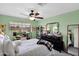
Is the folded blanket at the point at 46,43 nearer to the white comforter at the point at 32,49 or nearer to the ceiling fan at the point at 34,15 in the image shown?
the white comforter at the point at 32,49

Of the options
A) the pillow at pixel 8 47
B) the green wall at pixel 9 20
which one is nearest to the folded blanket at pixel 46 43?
the green wall at pixel 9 20

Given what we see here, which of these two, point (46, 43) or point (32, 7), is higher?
point (32, 7)

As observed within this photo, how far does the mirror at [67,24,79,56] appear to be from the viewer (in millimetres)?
1757

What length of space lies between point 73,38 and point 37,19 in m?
0.73

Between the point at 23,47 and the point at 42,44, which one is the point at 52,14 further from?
the point at 23,47

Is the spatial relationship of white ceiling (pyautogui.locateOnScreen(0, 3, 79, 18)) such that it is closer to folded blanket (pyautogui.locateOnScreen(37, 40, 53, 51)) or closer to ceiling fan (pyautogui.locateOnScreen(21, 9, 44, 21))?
ceiling fan (pyautogui.locateOnScreen(21, 9, 44, 21))

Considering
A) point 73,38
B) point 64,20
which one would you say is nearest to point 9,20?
point 64,20

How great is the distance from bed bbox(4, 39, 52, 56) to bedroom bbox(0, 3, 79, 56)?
0.02 m

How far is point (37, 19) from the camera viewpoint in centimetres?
183

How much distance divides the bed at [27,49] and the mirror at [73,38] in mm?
391

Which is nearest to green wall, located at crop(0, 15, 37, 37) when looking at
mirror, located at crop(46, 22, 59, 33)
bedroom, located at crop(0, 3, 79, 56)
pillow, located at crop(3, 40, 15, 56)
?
bedroom, located at crop(0, 3, 79, 56)

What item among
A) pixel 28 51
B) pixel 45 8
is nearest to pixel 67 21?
pixel 45 8

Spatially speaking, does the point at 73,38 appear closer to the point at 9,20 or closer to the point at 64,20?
the point at 64,20

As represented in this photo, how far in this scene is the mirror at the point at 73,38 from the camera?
1.76m
